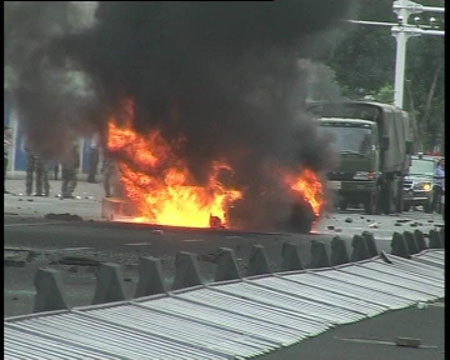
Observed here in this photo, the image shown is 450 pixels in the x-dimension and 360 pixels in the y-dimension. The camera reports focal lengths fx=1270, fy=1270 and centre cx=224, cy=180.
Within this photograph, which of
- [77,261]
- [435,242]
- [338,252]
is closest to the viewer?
[77,261]

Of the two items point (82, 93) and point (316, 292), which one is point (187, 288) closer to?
point (316, 292)

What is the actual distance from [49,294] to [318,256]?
248 inches

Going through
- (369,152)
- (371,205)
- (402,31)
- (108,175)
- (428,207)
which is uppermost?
(402,31)

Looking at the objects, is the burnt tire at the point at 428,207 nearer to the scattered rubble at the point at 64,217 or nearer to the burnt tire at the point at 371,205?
the burnt tire at the point at 371,205

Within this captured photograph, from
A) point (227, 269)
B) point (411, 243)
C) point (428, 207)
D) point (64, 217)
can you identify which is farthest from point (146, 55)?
point (428, 207)

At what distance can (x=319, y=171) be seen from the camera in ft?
48.6

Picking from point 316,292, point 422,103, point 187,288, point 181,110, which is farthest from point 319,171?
point 181,110

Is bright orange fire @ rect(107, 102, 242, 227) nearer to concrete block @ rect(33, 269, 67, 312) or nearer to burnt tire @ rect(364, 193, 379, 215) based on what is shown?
concrete block @ rect(33, 269, 67, 312)

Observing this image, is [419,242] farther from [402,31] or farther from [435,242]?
[402,31]

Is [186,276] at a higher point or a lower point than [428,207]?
lower

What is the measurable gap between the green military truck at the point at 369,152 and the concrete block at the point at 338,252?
4.19ft

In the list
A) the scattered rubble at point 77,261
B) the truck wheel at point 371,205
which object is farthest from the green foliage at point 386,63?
the truck wheel at point 371,205

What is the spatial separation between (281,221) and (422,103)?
3556 mm

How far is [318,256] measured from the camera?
1458cm
